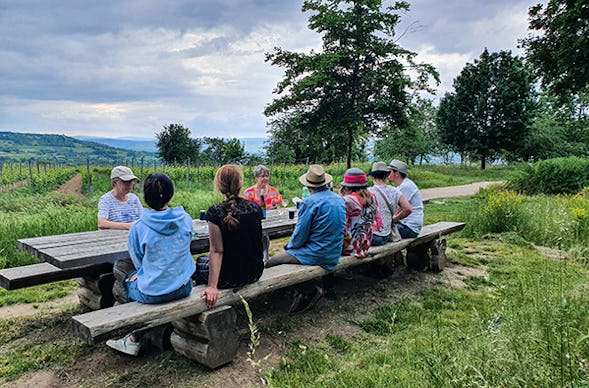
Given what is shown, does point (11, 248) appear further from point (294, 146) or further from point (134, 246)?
point (294, 146)

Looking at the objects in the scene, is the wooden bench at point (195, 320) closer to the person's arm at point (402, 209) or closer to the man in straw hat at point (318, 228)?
the man in straw hat at point (318, 228)

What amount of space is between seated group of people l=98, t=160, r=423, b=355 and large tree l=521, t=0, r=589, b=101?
15607mm

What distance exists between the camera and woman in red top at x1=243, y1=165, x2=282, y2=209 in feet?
18.7

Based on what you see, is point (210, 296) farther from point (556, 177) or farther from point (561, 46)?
point (561, 46)

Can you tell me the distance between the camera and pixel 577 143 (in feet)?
113

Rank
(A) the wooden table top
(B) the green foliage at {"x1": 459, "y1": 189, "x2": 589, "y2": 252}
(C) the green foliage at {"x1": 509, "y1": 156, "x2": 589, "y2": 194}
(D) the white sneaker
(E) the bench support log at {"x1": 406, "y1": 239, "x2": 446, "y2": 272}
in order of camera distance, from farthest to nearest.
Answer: (C) the green foliage at {"x1": 509, "y1": 156, "x2": 589, "y2": 194} < (B) the green foliage at {"x1": 459, "y1": 189, "x2": 589, "y2": 252} < (E) the bench support log at {"x1": 406, "y1": 239, "x2": 446, "y2": 272} < (A) the wooden table top < (D) the white sneaker

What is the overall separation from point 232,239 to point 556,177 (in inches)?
558

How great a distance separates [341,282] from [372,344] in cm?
170

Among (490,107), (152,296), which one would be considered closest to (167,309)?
(152,296)

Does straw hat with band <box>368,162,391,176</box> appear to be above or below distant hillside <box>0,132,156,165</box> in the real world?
below

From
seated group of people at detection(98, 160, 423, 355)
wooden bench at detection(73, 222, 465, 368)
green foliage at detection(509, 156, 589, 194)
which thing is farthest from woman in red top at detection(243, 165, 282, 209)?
green foliage at detection(509, 156, 589, 194)

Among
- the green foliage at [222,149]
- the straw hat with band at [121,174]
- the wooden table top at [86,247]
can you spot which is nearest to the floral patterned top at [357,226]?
the wooden table top at [86,247]

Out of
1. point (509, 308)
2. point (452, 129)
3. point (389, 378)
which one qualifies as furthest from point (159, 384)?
point (452, 129)

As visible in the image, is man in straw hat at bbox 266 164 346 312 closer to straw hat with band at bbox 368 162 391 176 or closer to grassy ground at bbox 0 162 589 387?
grassy ground at bbox 0 162 589 387
